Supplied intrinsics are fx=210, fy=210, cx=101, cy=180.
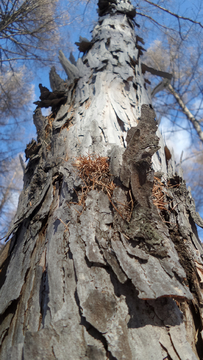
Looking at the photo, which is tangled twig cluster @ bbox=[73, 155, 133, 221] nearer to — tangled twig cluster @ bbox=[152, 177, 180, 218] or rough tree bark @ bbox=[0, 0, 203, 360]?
rough tree bark @ bbox=[0, 0, 203, 360]

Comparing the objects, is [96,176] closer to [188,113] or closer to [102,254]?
[102,254]

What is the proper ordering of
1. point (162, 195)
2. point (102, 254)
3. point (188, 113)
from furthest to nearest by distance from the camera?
point (188, 113) < point (162, 195) < point (102, 254)

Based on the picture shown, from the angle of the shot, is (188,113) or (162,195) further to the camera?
(188,113)

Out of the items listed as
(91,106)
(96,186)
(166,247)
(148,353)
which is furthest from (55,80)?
(148,353)

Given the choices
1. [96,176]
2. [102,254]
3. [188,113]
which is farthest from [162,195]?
[188,113]

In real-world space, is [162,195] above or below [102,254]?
above

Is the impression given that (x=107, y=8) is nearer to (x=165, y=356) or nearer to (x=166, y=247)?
(x=166, y=247)

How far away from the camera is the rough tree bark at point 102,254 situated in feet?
2.25

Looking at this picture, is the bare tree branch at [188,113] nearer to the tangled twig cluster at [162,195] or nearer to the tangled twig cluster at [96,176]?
the tangled twig cluster at [162,195]

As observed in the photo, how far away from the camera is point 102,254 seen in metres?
0.82

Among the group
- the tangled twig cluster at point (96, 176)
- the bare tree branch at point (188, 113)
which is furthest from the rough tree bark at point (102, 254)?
the bare tree branch at point (188, 113)

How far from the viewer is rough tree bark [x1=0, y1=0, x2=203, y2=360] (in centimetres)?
69

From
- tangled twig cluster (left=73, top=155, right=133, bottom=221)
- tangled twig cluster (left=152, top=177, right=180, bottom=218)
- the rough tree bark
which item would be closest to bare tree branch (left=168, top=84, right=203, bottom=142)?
the rough tree bark

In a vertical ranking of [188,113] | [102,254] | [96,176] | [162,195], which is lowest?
[102,254]
